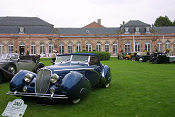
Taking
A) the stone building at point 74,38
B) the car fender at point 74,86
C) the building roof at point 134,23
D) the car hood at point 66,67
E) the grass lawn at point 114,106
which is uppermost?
the building roof at point 134,23

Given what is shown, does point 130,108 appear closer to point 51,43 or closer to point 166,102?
point 166,102

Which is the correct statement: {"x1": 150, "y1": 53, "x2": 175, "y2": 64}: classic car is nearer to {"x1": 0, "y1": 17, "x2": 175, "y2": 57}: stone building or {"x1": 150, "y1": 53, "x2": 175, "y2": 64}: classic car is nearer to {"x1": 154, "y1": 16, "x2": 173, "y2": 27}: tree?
{"x1": 0, "y1": 17, "x2": 175, "y2": 57}: stone building

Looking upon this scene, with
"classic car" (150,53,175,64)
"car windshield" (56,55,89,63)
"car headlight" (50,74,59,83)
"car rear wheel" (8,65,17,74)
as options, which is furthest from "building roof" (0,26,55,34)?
"car headlight" (50,74,59,83)

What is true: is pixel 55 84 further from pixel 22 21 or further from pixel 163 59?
pixel 22 21

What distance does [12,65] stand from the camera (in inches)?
345

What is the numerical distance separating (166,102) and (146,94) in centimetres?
94

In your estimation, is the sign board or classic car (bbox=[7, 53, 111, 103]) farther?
classic car (bbox=[7, 53, 111, 103])

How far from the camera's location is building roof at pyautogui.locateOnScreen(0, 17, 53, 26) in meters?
38.7

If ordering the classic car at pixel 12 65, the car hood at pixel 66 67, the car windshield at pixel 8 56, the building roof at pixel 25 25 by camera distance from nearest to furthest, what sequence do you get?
the car hood at pixel 66 67 → the classic car at pixel 12 65 → the car windshield at pixel 8 56 → the building roof at pixel 25 25

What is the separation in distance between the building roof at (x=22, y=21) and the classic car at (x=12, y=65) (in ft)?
99.0

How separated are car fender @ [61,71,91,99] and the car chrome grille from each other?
478 mm

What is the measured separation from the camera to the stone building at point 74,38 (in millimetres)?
38125

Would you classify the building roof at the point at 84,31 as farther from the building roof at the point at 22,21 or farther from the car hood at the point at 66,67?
the car hood at the point at 66,67

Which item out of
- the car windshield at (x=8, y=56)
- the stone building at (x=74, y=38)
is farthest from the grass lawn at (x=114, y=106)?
the stone building at (x=74, y=38)
